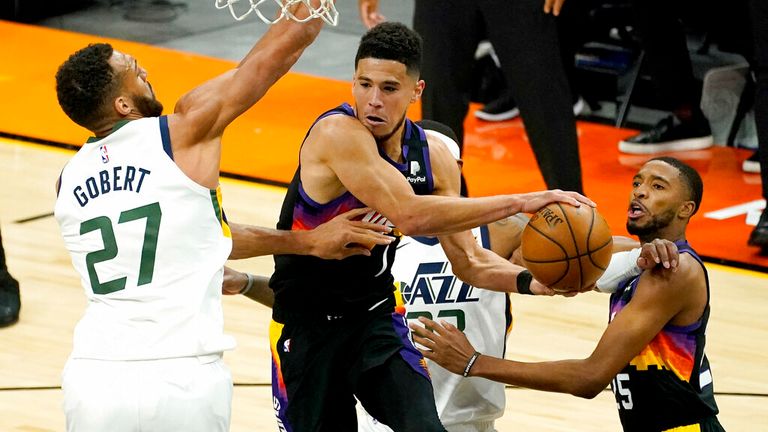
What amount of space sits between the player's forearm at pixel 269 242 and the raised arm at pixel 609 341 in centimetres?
49

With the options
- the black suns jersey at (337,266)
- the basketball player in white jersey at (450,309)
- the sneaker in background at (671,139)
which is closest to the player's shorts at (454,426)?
the basketball player in white jersey at (450,309)

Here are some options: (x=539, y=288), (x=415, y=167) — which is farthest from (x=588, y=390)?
(x=415, y=167)

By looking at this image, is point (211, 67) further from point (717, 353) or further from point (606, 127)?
point (717, 353)

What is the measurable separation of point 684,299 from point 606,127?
606 centimetres

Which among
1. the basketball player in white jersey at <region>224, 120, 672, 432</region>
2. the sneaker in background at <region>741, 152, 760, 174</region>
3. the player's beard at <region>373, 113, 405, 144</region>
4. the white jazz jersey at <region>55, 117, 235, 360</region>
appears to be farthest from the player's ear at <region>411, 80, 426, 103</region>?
the sneaker in background at <region>741, 152, 760, 174</region>

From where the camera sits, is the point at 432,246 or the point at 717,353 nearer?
the point at 432,246

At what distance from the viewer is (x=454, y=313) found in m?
5.20

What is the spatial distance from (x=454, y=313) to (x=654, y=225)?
833 millimetres

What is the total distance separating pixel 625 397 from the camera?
480 cm

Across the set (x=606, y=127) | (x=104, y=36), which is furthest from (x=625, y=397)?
(x=104, y=36)

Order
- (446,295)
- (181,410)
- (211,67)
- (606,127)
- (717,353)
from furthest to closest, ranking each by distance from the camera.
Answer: (211,67) < (606,127) < (717,353) < (446,295) < (181,410)

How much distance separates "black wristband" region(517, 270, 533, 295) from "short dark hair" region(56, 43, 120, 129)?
1.52 metres

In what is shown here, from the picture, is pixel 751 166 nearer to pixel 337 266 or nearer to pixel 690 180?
pixel 690 180

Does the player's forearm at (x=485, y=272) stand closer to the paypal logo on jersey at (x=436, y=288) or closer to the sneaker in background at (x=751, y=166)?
the paypal logo on jersey at (x=436, y=288)
